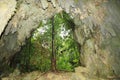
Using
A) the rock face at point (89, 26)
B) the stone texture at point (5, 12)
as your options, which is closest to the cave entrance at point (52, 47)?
the rock face at point (89, 26)

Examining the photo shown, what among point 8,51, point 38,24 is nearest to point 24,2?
point 38,24

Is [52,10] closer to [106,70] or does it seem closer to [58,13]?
[58,13]

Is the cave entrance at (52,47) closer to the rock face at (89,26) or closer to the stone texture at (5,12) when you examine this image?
the rock face at (89,26)

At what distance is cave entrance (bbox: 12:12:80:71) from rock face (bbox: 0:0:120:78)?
479 millimetres

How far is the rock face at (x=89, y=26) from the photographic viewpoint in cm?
535

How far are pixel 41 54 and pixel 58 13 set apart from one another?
148 cm

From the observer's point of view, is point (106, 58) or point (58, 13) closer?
point (106, 58)

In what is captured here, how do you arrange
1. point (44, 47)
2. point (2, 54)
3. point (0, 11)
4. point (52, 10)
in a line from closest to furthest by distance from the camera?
1. point (0, 11)
2. point (2, 54)
3. point (52, 10)
4. point (44, 47)

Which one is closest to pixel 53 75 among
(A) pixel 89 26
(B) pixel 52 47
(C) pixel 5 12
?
(B) pixel 52 47

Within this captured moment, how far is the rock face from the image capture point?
5352 mm

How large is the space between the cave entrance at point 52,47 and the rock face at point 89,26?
0.48 m

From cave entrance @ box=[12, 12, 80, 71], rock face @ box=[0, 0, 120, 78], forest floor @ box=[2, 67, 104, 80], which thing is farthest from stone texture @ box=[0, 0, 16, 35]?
forest floor @ box=[2, 67, 104, 80]

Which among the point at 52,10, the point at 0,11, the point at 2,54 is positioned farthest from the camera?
the point at 52,10

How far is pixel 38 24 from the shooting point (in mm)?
5898
